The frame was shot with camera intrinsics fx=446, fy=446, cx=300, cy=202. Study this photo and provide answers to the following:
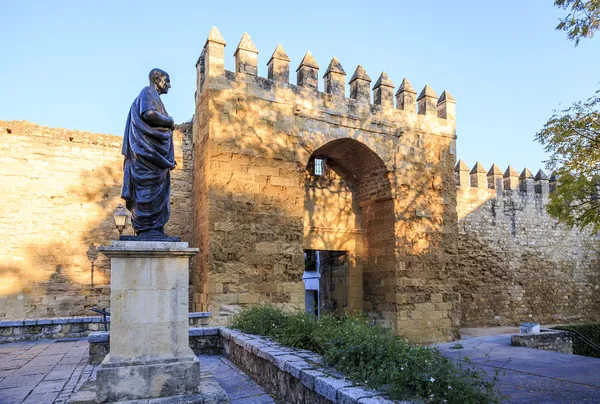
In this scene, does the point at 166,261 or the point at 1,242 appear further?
the point at 1,242

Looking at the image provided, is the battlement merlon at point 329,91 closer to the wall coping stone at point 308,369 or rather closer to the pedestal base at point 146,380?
the wall coping stone at point 308,369

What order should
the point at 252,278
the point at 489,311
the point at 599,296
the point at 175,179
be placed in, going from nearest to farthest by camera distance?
the point at 252,278 < the point at 175,179 < the point at 489,311 < the point at 599,296

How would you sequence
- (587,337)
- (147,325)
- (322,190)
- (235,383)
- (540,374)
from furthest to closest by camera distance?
(587,337), (322,190), (540,374), (235,383), (147,325)

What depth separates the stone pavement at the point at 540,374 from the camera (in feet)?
18.5

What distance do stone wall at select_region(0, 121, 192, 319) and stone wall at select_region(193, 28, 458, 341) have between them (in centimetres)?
233

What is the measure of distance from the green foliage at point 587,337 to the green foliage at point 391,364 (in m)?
10.6

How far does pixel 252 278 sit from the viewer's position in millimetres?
9742

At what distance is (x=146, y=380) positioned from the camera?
13.0 ft

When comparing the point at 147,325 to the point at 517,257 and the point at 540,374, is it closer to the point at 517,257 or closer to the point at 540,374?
the point at 540,374

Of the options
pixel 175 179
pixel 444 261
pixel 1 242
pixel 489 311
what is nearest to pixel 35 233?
pixel 1 242

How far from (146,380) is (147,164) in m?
2.07

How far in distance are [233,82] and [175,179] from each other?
126 inches

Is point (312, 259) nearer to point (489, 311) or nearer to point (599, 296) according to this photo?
point (489, 311)

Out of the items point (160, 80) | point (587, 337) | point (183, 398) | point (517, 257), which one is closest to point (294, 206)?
point (160, 80)
